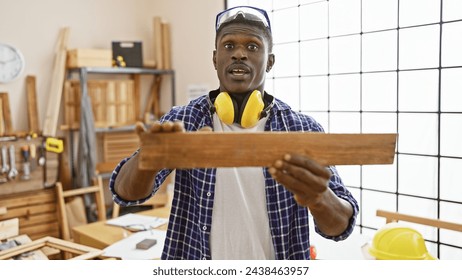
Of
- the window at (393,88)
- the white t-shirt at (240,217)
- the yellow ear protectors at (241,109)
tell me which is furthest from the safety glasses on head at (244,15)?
the window at (393,88)

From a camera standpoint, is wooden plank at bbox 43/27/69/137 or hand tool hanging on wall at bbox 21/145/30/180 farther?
wooden plank at bbox 43/27/69/137

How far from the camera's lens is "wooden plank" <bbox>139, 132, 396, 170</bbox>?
0.78 m

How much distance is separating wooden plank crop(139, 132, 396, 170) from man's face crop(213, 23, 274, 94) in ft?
0.90

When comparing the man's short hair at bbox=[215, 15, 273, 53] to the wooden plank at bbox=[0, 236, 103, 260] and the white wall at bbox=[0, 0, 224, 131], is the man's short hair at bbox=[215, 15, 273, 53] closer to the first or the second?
the wooden plank at bbox=[0, 236, 103, 260]

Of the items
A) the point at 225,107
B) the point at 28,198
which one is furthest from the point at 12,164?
the point at 225,107

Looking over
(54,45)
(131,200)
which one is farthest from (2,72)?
(131,200)

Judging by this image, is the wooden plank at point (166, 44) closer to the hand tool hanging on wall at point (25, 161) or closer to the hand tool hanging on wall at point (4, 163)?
the hand tool hanging on wall at point (25, 161)

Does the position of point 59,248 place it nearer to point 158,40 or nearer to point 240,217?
point 240,217

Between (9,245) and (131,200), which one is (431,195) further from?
(9,245)

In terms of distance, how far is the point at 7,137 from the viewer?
3.03m

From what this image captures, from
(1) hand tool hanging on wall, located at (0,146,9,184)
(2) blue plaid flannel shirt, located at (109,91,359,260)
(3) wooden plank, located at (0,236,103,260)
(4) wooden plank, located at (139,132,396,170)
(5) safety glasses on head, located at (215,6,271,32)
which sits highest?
(5) safety glasses on head, located at (215,6,271,32)

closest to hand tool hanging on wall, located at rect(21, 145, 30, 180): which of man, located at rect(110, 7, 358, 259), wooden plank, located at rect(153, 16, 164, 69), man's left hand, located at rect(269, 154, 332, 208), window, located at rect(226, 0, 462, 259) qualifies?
wooden plank, located at rect(153, 16, 164, 69)

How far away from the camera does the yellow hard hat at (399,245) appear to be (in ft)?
5.39

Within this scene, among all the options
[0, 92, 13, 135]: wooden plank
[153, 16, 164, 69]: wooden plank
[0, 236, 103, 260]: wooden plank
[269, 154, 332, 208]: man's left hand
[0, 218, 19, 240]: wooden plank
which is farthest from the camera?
[153, 16, 164, 69]: wooden plank
